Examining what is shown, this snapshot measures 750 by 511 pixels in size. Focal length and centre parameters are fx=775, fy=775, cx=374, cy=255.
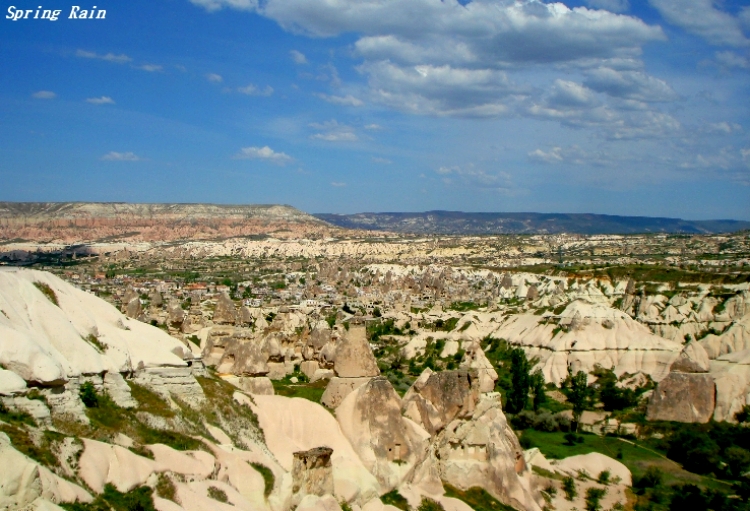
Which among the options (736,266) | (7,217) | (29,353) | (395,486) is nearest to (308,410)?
(395,486)

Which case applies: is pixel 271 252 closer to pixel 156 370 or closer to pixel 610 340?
pixel 610 340

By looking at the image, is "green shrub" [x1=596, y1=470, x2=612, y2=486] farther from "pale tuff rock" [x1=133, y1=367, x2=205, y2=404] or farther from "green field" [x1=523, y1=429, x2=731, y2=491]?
"pale tuff rock" [x1=133, y1=367, x2=205, y2=404]

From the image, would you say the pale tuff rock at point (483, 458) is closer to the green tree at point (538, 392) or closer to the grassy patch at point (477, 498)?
the grassy patch at point (477, 498)

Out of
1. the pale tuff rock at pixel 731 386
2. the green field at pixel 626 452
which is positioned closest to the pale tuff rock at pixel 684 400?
the pale tuff rock at pixel 731 386

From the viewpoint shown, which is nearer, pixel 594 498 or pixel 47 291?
pixel 47 291

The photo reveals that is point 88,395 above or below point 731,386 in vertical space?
above

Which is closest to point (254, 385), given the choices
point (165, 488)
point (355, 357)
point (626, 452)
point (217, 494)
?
point (355, 357)

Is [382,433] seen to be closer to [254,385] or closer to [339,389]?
[339,389]
